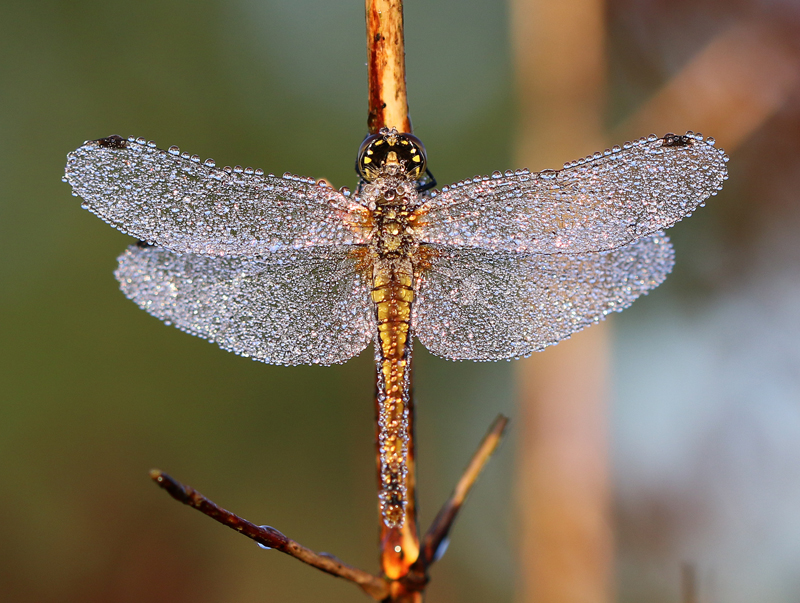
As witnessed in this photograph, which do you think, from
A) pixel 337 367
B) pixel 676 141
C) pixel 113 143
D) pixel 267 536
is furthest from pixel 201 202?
pixel 337 367

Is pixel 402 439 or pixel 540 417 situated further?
pixel 540 417

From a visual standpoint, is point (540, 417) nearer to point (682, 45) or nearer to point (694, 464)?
point (694, 464)

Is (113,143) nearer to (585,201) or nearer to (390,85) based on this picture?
(390,85)

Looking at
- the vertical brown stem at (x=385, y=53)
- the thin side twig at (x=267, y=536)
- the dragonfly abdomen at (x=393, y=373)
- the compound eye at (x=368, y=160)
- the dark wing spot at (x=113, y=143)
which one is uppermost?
the vertical brown stem at (x=385, y=53)

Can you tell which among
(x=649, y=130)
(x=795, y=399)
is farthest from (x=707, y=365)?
(x=649, y=130)

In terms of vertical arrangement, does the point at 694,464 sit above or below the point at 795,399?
below

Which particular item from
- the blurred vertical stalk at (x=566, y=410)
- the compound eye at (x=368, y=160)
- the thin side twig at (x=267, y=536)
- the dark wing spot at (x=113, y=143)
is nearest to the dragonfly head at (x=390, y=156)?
the compound eye at (x=368, y=160)

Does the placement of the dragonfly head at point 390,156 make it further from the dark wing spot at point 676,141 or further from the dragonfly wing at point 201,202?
the dark wing spot at point 676,141
